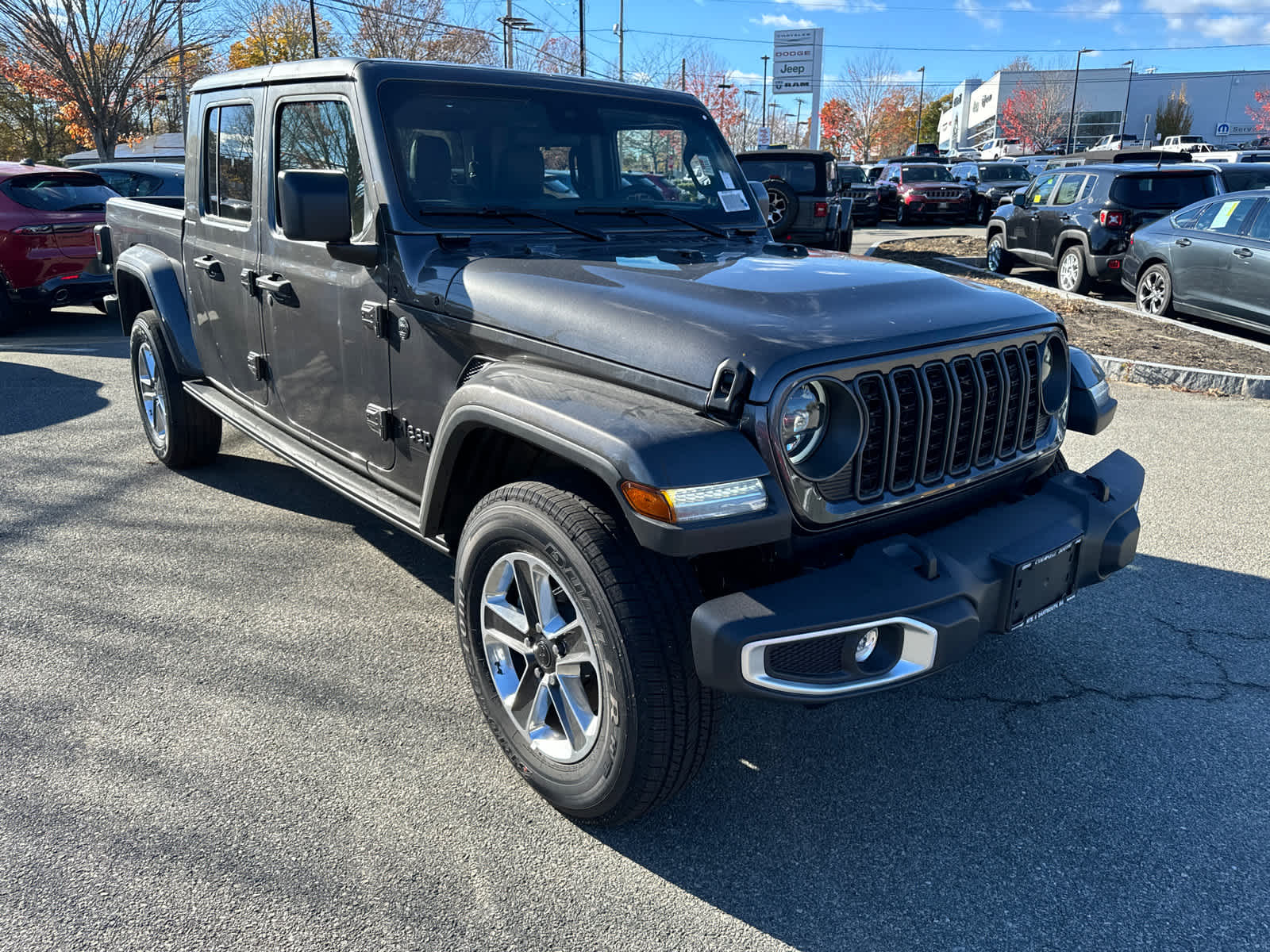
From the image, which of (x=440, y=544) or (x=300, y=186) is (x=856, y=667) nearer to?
(x=440, y=544)

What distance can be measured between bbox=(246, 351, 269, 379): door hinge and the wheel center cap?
211cm

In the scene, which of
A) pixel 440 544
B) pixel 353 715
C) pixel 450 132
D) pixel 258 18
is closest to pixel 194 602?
pixel 353 715

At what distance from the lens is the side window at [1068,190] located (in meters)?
12.3

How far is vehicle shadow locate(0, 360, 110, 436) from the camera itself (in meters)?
6.73

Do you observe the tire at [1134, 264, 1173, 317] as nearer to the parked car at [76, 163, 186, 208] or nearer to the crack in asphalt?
the crack in asphalt

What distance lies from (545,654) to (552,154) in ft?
6.31

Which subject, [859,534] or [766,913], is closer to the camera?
[766,913]

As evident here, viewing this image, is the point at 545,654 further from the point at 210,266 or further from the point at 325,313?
the point at 210,266

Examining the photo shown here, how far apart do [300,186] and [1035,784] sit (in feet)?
9.23

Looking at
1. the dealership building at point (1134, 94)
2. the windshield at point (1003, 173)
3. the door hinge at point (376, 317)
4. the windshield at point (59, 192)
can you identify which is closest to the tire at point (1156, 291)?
the door hinge at point (376, 317)

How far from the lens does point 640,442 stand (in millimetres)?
2211

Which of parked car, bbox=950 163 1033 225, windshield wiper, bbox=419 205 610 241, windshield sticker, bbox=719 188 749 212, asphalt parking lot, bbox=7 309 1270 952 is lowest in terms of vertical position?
asphalt parking lot, bbox=7 309 1270 952

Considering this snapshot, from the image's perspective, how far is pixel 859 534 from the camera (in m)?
2.54

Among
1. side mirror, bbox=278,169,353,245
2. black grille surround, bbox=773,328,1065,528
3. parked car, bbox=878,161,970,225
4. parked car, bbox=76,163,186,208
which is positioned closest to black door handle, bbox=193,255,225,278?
side mirror, bbox=278,169,353,245
